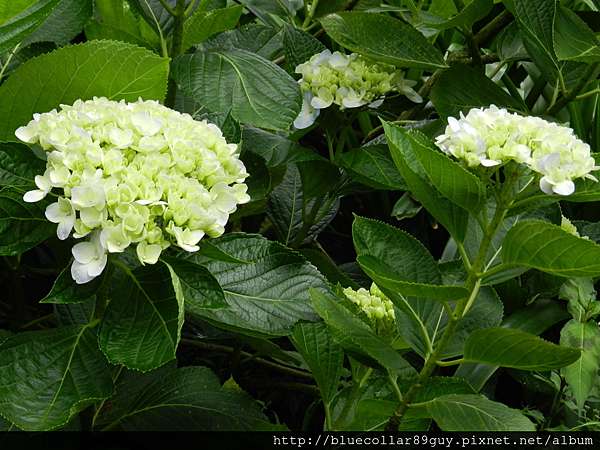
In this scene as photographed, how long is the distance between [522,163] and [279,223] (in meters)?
0.62

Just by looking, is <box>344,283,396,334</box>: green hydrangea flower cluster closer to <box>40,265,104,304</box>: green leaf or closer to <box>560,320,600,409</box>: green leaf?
<box>560,320,600,409</box>: green leaf

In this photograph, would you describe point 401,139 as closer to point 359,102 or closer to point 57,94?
point 359,102

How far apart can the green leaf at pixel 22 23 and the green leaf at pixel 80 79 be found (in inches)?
2.6

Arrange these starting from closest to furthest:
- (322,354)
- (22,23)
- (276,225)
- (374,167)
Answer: (22,23) → (322,354) → (374,167) → (276,225)

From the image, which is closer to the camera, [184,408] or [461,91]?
[184,408]

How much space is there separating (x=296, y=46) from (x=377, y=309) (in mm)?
454

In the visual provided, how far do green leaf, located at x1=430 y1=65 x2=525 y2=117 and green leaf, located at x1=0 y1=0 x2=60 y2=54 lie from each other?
24.6 inches

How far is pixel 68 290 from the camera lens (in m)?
0.86

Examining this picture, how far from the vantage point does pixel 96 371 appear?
0.91 metres

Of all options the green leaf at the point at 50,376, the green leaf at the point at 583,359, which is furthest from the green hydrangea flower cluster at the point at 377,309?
the green leaf at the point at 50,376

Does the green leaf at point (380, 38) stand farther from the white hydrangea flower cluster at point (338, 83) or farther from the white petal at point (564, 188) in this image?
the white petal at point (564, 188)

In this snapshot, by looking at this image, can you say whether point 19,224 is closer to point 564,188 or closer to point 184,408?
point 184,408

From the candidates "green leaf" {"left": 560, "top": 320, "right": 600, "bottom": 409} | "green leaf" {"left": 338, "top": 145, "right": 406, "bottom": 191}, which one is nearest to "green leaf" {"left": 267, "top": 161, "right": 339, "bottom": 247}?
"green leaf" {"left": 338, "top": 145, "right": 406, "bottom": 191}

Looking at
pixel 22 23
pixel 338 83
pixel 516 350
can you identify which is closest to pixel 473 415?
pixel 516 350
